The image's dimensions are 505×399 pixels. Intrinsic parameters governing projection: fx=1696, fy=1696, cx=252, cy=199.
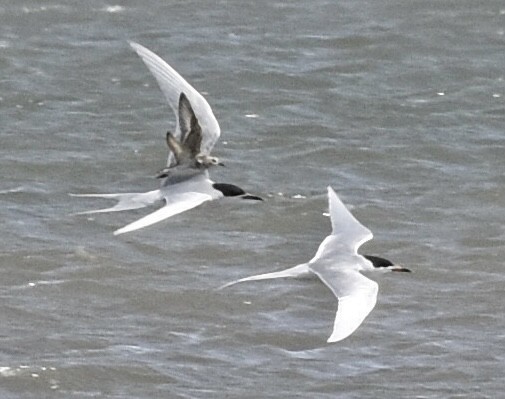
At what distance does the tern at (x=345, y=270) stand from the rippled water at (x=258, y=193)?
12.2 inches

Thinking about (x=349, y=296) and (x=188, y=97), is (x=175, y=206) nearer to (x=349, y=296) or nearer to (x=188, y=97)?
(x=188, y=97)

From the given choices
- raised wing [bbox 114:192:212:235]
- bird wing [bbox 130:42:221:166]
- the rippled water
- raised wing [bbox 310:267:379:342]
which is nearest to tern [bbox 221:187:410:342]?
raised wing [bbox 310:267:379:342]

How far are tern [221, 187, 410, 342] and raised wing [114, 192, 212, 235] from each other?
0.57 m

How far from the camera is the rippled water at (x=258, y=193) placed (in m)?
9.48

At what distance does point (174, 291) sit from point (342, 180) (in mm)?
2921

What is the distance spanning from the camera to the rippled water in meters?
9.48

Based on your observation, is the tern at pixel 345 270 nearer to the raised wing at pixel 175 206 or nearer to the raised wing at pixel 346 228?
the raised wing at pixel 346 228

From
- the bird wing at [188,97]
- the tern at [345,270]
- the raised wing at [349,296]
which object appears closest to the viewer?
the raised wing at [349,296]

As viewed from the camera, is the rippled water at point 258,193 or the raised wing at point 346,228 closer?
the rippled water at point 258,193

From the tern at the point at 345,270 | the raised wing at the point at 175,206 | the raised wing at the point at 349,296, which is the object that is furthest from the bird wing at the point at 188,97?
the raised wing at the point at 349,296

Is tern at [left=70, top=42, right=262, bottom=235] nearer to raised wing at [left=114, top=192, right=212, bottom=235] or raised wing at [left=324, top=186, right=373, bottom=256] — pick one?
raised wing at [left=114, top=192, right=212, bottom=235]

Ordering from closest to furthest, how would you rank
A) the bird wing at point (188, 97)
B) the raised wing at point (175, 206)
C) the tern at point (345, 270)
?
the tern at point (345, 270) < the raised wing at point (175, 206) < the bird wing at point (188, 97)

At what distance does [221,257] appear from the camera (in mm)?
11469

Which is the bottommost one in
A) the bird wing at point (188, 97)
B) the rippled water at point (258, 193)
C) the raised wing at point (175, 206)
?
the rippled water at point (258, 193)
